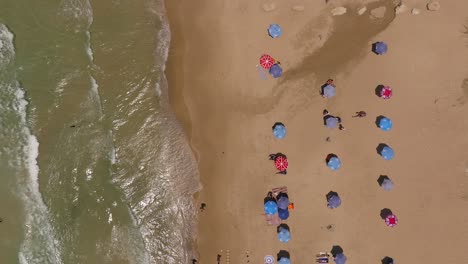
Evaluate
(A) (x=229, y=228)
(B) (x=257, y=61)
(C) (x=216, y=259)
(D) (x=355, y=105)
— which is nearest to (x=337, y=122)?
(D) (x=355, y=105)

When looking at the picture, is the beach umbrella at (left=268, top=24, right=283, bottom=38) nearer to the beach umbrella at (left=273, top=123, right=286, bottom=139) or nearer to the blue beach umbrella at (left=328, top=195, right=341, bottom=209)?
the beach umbrella at (left=273, top=123, right=286, bottom=139)

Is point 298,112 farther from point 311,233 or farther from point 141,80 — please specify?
point 141,80

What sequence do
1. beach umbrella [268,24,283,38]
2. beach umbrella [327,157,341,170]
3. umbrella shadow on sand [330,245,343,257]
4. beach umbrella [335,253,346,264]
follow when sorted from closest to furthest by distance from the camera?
1. beach umbrella [335,253,346,264]
2. beach umbrella [327,157,341,170]
3. umbrella shadow on sand [330,245,343,257]
4. beach umbrella [268,24,283,38]

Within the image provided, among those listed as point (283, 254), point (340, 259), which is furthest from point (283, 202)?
point (340, 259)

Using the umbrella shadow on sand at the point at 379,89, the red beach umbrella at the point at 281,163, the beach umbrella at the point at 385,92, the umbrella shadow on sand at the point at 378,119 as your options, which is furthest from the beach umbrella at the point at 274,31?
the umbrella shadow on sand at the point at 378,119

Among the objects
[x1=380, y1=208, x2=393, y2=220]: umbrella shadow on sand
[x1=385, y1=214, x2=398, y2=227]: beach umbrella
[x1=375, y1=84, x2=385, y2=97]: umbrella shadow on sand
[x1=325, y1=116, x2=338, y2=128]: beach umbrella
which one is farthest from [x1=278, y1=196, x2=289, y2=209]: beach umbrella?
[x1=375, y1=84, x2=385, y2=97]: umbrella shadow on sand

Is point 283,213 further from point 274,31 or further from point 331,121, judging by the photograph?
point 274,31

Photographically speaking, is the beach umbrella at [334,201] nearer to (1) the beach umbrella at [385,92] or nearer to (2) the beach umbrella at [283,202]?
(2) the beach umbrella at [283,202]
